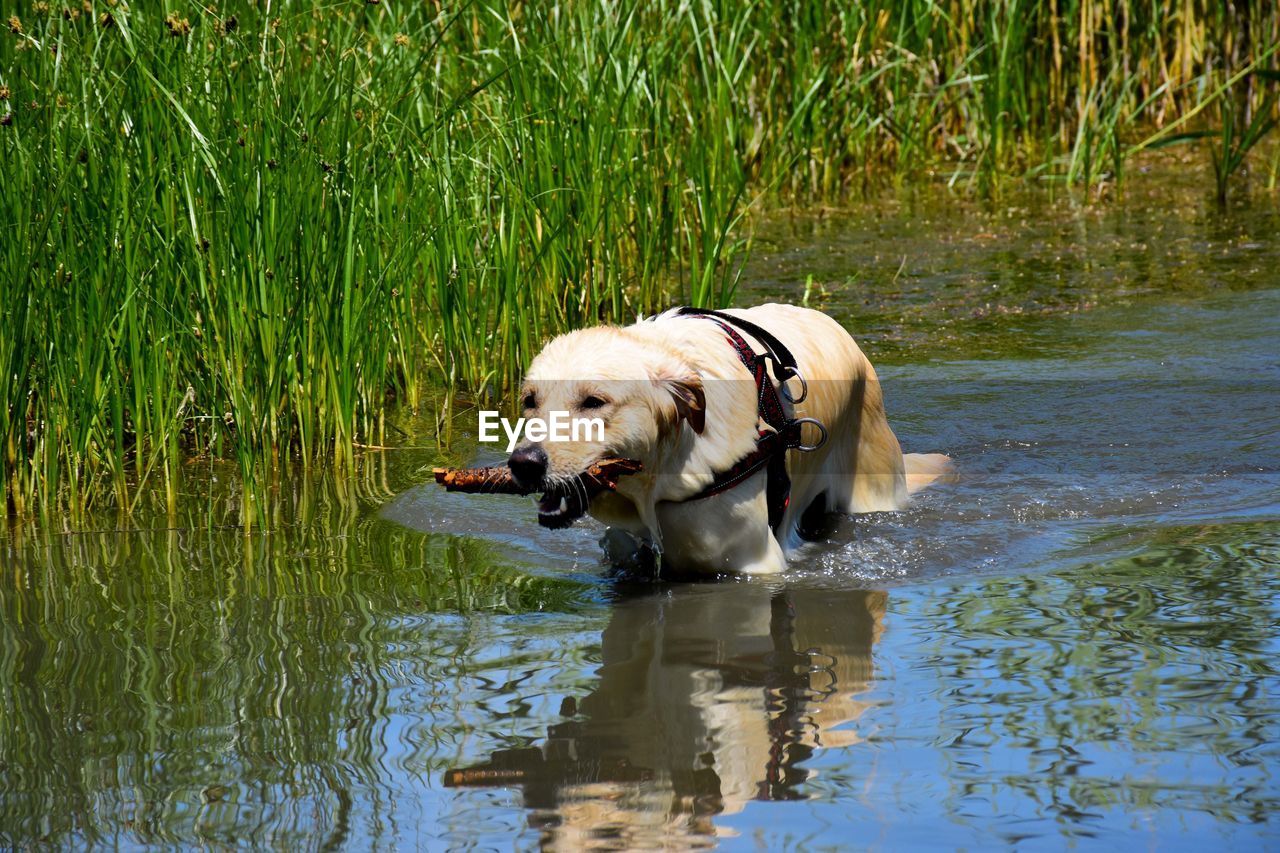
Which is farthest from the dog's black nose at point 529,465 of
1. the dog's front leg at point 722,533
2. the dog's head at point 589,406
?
the dog's front leg at point 722,533

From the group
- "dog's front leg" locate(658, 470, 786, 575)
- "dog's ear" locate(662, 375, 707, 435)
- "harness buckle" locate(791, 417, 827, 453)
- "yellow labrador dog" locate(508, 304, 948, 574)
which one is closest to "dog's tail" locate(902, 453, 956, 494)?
"yellow labrador dog" locate(508, 304, 948, 574)

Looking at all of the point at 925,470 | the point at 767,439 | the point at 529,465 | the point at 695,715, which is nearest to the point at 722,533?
the point at 767,439

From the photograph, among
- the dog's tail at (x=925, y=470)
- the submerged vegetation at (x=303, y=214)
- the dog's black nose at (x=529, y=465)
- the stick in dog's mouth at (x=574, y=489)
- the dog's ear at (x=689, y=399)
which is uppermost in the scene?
the submerged vegetation at (x=303, y=214)

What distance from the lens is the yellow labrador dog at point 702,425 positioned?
408 cm

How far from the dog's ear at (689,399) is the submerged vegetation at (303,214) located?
147 cm

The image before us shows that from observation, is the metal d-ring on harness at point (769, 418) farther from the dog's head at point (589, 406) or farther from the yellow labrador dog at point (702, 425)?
the dog's head at point (589, 406)

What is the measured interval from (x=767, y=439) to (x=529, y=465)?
773 millimetres

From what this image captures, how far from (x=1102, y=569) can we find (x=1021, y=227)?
5.43 metres

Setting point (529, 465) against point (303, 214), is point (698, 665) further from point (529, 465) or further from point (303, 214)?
point (303, 214)

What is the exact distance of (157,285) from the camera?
5020 mm

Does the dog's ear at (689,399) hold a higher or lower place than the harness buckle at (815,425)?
higher

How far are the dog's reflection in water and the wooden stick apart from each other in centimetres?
36

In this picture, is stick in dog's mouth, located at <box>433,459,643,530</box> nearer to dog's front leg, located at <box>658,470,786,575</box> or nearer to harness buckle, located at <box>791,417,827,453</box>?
dog's front leg, located at <box>658,470,786,575</box>

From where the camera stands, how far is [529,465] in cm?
398
